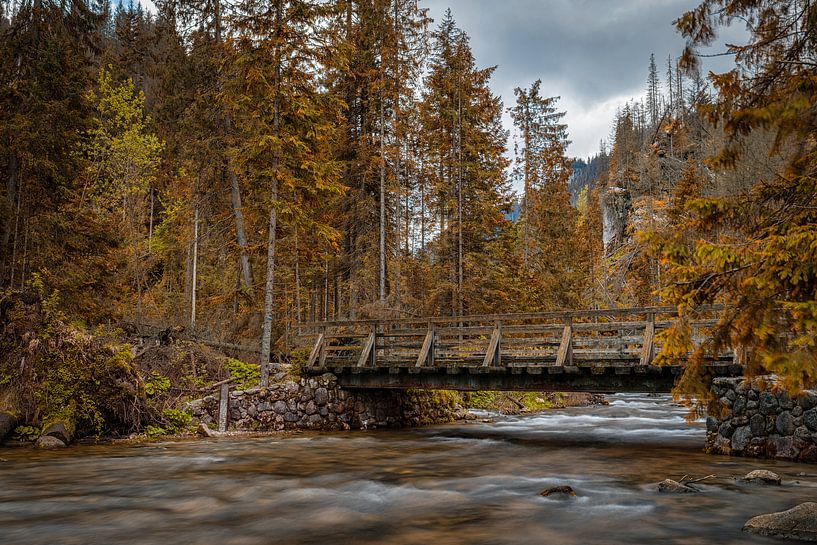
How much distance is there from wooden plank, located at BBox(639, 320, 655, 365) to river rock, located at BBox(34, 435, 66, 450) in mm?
13297

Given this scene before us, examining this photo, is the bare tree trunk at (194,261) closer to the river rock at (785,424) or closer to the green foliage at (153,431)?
the green foliage at (153,431)

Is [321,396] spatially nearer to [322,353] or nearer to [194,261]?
[322,353]

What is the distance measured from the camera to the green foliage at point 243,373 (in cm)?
1747

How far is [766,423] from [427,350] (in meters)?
8.32

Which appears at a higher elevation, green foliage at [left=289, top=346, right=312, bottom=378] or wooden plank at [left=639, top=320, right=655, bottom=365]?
wooden plank at [left=639, top=320, right=655, bottom=365]

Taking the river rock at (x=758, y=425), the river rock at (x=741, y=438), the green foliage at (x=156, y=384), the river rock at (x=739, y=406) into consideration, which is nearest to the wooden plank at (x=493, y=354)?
the river rock at (x=739, y=406)

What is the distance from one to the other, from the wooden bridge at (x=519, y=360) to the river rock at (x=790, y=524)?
4.70 m

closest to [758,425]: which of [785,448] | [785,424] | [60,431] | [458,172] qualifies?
[785,424]

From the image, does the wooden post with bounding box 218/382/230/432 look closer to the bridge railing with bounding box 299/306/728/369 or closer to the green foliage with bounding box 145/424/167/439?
the green foliage with bounding box 145/424/167/439

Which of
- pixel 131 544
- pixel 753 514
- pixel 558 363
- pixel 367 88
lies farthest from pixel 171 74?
pixel 753 514

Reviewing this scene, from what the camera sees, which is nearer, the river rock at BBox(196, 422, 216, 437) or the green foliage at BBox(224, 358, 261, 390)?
the river rock at BBox(196, 422, 216, 437)

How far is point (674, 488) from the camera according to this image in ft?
31.0

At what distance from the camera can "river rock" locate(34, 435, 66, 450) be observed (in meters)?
12.7

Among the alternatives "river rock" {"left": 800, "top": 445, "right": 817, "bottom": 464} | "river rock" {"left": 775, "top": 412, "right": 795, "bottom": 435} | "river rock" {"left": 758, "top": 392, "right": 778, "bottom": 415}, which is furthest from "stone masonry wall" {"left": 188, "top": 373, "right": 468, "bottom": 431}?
"river rock" {"left": 800, "top": 445, "right": 817, "bottom": 464}
